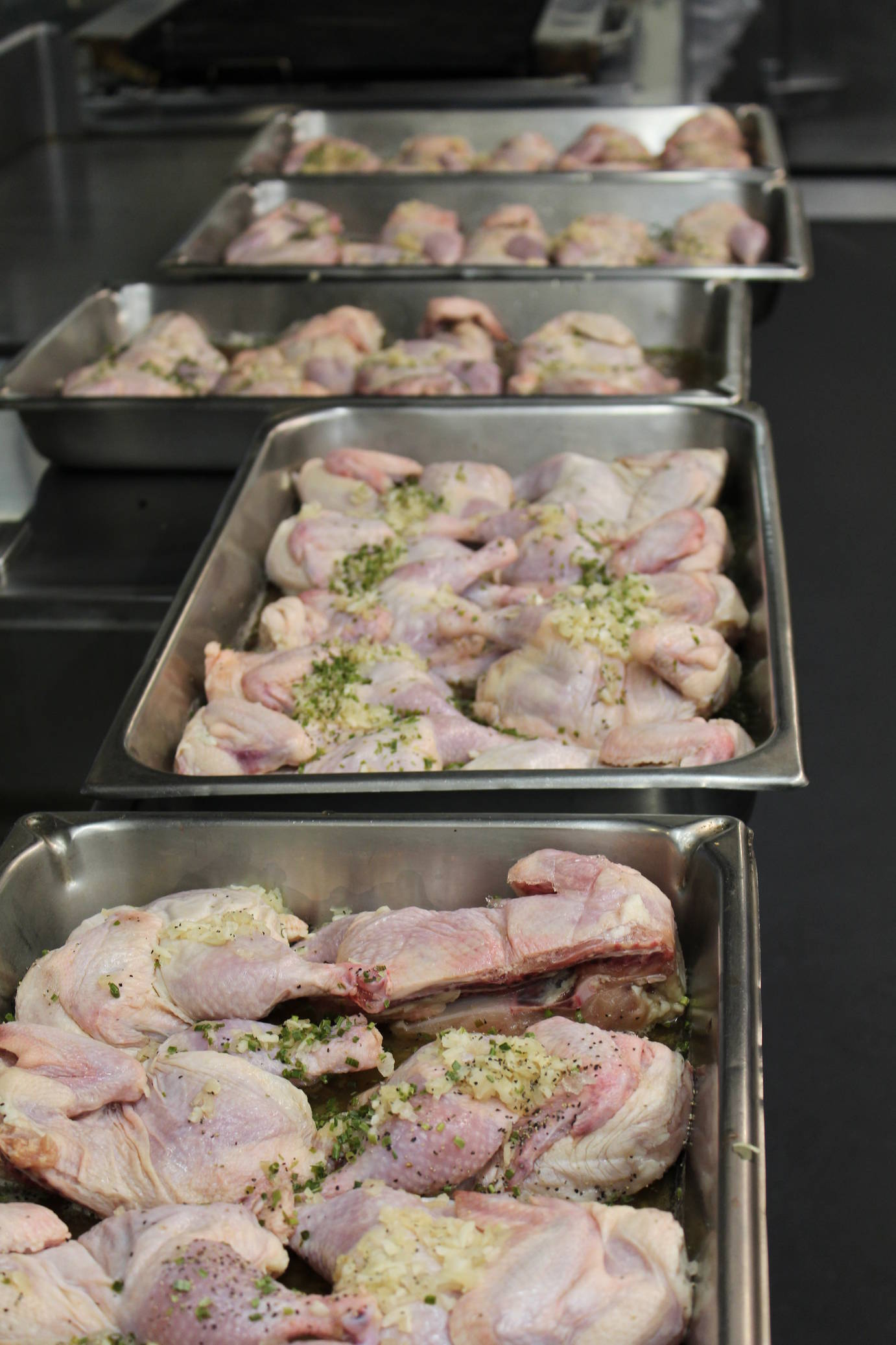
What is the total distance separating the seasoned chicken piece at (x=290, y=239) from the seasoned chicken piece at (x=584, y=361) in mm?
641

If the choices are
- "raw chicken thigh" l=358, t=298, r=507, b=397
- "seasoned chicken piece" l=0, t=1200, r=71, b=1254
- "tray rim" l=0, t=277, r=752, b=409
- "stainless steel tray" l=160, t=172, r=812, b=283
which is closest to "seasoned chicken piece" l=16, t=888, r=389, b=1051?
"seasoned chicken piece" l=0, t=1200, r=71, b=1254

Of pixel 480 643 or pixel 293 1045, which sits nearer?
pixel 293 1045

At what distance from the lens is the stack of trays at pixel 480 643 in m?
1.49

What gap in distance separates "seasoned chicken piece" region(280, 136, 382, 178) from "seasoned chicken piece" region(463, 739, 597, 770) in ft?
9.54

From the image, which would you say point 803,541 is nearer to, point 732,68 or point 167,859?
point 167,859

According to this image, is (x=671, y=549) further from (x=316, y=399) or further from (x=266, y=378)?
(x=266, y=378)

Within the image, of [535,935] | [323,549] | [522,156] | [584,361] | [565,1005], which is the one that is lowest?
[565,1005]

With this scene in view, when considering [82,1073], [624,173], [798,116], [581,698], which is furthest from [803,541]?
[798,116]

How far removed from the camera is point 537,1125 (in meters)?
1.42

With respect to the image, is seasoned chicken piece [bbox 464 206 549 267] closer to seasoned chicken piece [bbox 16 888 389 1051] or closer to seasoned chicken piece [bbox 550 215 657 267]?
seasoned chicken piece [bbox 550 215 657 267]

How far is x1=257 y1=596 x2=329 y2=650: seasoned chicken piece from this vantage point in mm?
2307

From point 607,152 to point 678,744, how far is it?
2.95 meters

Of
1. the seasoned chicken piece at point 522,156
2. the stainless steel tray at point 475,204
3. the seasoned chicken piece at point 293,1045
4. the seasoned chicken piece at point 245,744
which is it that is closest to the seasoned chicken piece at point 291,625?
the seasoned chicken piece at point 245,744

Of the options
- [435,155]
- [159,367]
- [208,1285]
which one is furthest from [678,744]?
[435,155]
